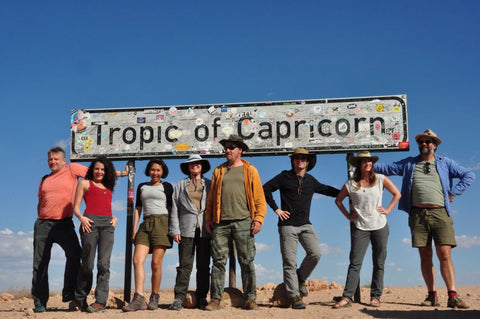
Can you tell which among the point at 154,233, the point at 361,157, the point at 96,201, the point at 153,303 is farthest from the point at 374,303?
the point at 96,201

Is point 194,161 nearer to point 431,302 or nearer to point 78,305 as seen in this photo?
point 78,305

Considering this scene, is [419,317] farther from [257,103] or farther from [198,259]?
[257,103]

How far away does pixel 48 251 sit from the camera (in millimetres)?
7906

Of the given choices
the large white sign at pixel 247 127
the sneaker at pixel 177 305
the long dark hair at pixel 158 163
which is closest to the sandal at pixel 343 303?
the sneaker at pixel 177 305

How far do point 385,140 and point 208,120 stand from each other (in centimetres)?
328

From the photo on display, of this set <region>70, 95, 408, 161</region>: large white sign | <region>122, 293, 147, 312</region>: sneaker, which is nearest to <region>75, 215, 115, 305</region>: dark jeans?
<region>122, 293, 147, 312</region>: sneaker

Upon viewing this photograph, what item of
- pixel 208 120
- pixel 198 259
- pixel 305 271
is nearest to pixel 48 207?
pixel 198 259

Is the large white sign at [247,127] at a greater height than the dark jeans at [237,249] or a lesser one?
greater

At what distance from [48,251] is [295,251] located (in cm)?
387

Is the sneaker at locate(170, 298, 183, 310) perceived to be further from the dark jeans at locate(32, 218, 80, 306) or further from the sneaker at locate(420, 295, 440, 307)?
the sneaker at locate(420, 295, 440, 307)

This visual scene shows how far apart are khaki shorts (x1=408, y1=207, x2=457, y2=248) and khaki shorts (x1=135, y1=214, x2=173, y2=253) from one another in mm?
3767

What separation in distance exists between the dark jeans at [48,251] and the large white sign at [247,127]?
2186 mm

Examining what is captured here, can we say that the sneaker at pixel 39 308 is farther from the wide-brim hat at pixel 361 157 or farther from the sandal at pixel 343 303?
the wide-brim hat at pixel 361 157

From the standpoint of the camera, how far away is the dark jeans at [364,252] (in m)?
7.33
